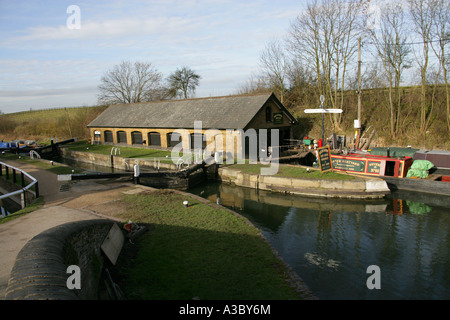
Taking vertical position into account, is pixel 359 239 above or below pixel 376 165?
below

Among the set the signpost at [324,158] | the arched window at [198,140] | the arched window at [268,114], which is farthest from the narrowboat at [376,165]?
the arched window at [198,140]

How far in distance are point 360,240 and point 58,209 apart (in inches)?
437

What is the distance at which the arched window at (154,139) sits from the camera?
93.7 ft

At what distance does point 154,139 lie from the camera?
29047 millimetres

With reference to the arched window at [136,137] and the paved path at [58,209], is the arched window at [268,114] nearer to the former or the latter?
the paved path at [58,209]

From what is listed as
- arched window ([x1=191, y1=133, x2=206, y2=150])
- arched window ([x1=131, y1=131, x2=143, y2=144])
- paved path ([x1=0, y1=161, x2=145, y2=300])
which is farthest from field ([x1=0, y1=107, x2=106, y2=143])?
paved path ([x1=0, y1=161, x2=145, y2=300])

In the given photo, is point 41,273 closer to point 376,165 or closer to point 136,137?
point 376,165

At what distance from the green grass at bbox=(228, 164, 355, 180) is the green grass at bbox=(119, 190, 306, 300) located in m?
7.47

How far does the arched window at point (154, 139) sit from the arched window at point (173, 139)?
4.78 ft

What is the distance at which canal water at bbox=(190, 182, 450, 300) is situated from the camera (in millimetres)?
7367

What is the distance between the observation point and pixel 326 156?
16516 mm

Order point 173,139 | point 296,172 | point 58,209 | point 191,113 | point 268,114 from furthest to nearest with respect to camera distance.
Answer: point 173,139 → point 191,113 → point 268,114 → point 296,172 → point 58,209

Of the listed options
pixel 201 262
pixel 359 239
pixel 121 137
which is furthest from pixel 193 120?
pixel 201 262
